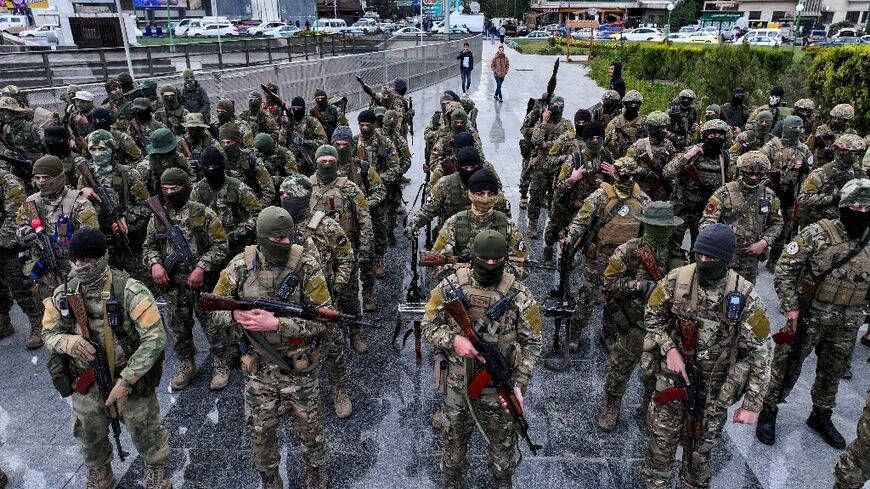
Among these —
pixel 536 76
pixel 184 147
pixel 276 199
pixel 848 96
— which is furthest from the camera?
pixel 536 76

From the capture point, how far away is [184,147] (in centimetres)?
823

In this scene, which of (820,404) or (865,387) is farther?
(865,387)

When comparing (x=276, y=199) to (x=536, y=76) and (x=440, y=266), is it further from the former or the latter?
(x=536, y=76)

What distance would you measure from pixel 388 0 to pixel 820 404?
87.5 meters

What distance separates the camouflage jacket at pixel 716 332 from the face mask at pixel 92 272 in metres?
3.91

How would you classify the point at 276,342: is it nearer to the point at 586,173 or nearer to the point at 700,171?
the point at 586,173

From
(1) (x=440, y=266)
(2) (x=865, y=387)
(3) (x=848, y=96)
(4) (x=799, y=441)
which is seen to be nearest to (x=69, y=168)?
(1) (x=440, y=266)

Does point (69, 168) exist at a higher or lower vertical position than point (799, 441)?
higher

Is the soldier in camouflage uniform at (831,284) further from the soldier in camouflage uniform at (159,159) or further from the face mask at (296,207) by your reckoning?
the soldier in camouflage uniform at (159,159)

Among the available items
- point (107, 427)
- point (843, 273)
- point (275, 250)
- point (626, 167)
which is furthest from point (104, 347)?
point (843, 273)

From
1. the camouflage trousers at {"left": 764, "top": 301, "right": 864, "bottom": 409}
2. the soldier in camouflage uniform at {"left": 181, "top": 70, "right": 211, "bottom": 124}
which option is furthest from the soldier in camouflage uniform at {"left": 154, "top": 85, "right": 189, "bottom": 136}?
the camouflage trousers at {"left": 764, "top": 301, "right": 864, "bottom": 409}

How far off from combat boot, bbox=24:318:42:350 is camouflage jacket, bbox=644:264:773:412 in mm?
6695

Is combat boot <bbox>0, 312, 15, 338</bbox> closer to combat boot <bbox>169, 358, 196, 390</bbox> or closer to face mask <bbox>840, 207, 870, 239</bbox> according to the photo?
combat boot <bbox>169, 358, 196, 390</bbox>

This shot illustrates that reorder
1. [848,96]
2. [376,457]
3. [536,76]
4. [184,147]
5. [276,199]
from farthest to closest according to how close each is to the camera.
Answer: [536,76] < [848,96] < [184,147] < [276,199] < [376,457]
